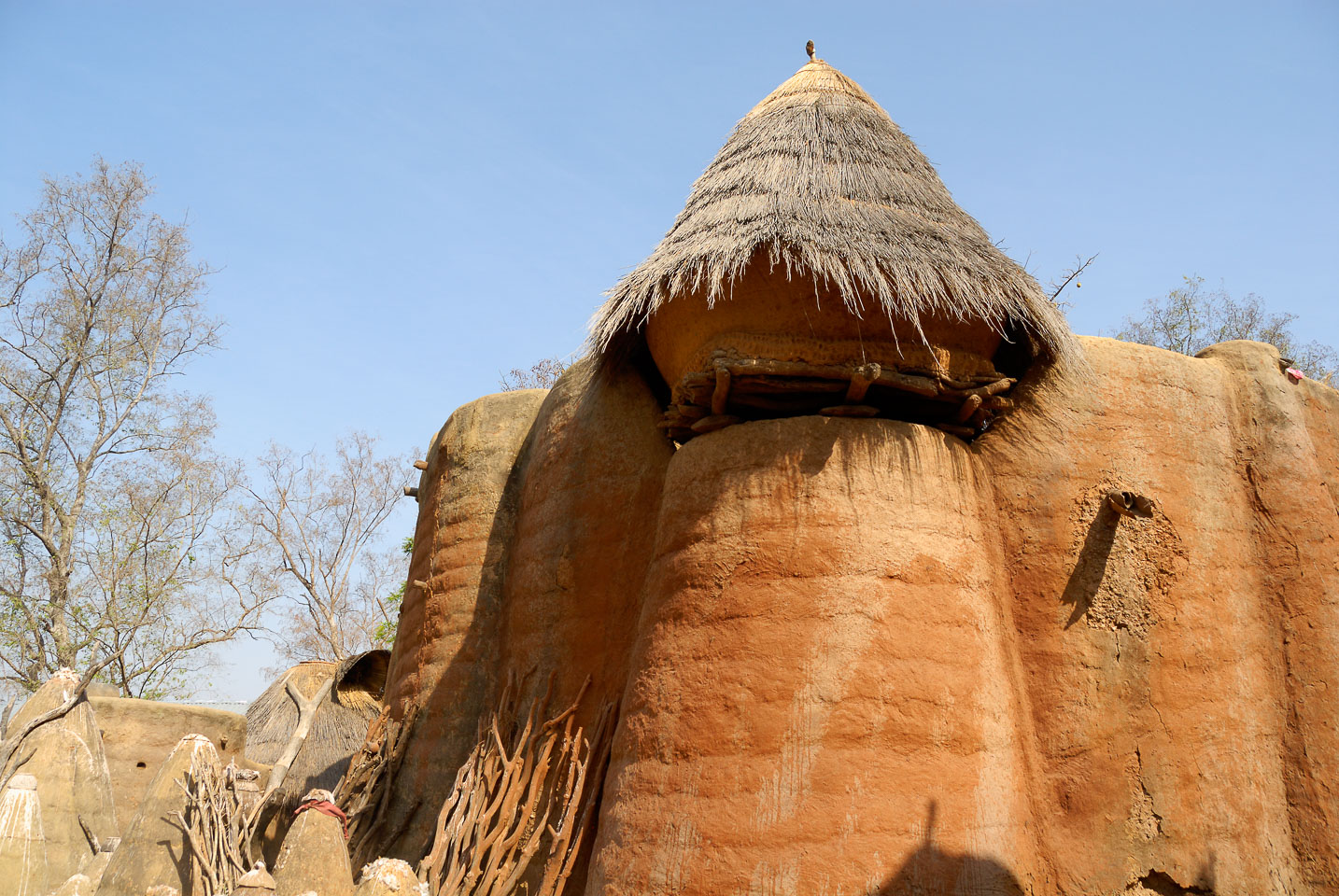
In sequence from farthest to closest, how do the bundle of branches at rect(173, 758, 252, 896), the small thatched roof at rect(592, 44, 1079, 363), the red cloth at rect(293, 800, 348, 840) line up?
the bundle of branches at rect(173, 758, 252, 896) < the small thatched roof at rect(592, 44, 1079, 363) < the red cloth at rect(293, 800, 348, 840)

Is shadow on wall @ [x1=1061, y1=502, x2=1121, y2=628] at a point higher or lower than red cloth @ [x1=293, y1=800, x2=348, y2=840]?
higher

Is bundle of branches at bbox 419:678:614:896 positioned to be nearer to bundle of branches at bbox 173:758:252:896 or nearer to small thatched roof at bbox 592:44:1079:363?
bundle of branches at bbox 173:758:252:896

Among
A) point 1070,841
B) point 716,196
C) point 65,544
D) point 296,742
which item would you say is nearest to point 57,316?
point 65,544

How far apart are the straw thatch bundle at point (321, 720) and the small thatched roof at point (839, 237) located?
5900 millimetres

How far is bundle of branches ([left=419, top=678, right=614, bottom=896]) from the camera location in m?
5.79

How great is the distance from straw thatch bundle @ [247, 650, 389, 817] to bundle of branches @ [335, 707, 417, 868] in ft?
6.70

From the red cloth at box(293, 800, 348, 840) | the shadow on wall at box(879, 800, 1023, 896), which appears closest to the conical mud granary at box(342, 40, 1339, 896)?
the shadow on wall at box(879, 800, 1023, 896)

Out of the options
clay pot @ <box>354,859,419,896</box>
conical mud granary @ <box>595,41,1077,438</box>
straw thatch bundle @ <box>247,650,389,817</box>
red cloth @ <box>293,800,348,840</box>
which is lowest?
clay pot @ <box>354,859,419,896</box>

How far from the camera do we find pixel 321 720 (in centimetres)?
1230

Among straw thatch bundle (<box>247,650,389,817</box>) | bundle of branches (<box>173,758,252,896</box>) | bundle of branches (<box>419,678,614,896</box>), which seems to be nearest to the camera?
bundle of branches (<box>419,678,614,896</box>)

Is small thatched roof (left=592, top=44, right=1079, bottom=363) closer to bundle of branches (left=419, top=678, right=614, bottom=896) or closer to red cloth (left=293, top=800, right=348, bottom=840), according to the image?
bundle of branches (left=419, top=678, right=614, bottom=896)

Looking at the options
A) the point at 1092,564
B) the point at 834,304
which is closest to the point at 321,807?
the point at 834,304

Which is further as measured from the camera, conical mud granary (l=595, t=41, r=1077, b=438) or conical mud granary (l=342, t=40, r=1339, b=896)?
conical mud granary (l=595, t=41, r=1077, b=438)

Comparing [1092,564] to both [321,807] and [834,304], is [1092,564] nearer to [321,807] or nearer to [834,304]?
[834,304]
